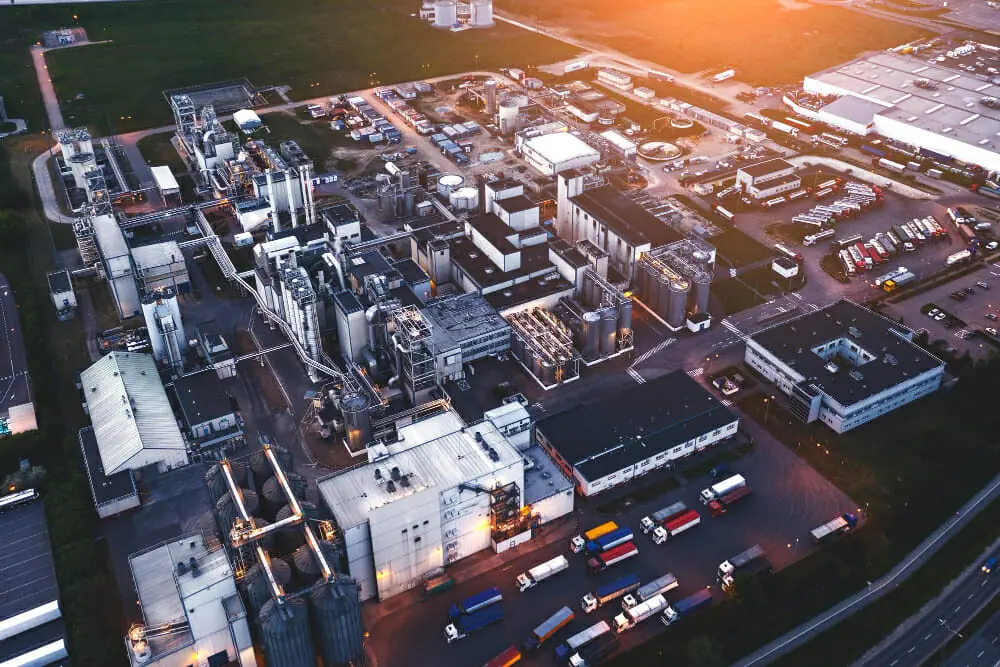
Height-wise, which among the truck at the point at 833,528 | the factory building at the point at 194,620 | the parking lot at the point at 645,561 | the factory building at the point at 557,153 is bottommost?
the parking lot at the point at 645,561

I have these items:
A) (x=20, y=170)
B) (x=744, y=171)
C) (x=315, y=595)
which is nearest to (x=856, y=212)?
(x=744, y=171)

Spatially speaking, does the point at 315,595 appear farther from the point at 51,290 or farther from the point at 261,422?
the point at 51,290

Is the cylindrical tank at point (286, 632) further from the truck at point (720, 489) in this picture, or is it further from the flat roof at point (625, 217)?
the flat roof at point (625, 217)

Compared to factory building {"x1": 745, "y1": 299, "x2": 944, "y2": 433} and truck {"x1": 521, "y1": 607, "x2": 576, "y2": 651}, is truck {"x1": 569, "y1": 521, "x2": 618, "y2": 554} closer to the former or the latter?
truck {"x1": 521, "y1": 607, "x2": 576, "y2": 651}

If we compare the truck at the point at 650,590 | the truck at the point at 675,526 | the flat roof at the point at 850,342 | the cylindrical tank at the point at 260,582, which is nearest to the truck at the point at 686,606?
the truck at the point at 650,590

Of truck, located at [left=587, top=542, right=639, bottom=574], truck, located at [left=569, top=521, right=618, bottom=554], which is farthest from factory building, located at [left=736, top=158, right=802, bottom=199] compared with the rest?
truck, located at [left=587, top=542, right=639, bottom=574]

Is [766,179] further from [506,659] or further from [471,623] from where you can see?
[506,659]

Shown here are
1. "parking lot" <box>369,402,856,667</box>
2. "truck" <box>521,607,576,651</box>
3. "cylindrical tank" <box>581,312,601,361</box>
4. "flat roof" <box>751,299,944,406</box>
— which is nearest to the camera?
"truck" <box>521,607,576,651</box>
